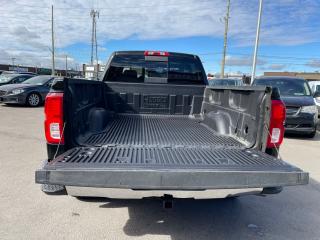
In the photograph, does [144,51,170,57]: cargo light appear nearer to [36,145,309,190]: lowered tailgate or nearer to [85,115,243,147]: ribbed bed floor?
[85,115,243,147]: ribbed bed floor

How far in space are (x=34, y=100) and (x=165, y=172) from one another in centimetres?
1334

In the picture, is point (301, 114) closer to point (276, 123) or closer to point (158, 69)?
point (158, 69)

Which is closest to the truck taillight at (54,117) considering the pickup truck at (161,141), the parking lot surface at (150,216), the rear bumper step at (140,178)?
the pickup truck at (161,141)

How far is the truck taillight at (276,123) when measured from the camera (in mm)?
2943

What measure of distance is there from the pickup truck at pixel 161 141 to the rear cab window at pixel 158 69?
0.26 meters

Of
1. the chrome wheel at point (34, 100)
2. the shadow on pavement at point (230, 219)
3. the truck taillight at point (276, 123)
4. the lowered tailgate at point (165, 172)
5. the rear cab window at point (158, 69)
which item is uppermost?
the rear cab window at point (158, 69)

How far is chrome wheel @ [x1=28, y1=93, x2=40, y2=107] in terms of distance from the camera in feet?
45.5

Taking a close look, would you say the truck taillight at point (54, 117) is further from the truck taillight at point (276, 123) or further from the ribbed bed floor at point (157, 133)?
the truck taillight at point (276, 123)

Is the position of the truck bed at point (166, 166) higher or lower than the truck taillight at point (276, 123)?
lower

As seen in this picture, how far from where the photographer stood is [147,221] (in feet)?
11.0

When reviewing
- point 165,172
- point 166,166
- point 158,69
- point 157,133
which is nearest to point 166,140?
point 157,133

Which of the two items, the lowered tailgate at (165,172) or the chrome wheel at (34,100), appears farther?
the chrome wheel at (34,100)

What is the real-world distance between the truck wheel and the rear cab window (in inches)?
395

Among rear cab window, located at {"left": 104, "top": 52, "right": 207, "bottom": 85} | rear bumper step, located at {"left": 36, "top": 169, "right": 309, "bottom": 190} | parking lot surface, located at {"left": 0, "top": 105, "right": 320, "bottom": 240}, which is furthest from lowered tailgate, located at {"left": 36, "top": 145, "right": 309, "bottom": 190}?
rear cab window, located at {"left": 104, "top": 52, "right": 207, "bottom": 85}
